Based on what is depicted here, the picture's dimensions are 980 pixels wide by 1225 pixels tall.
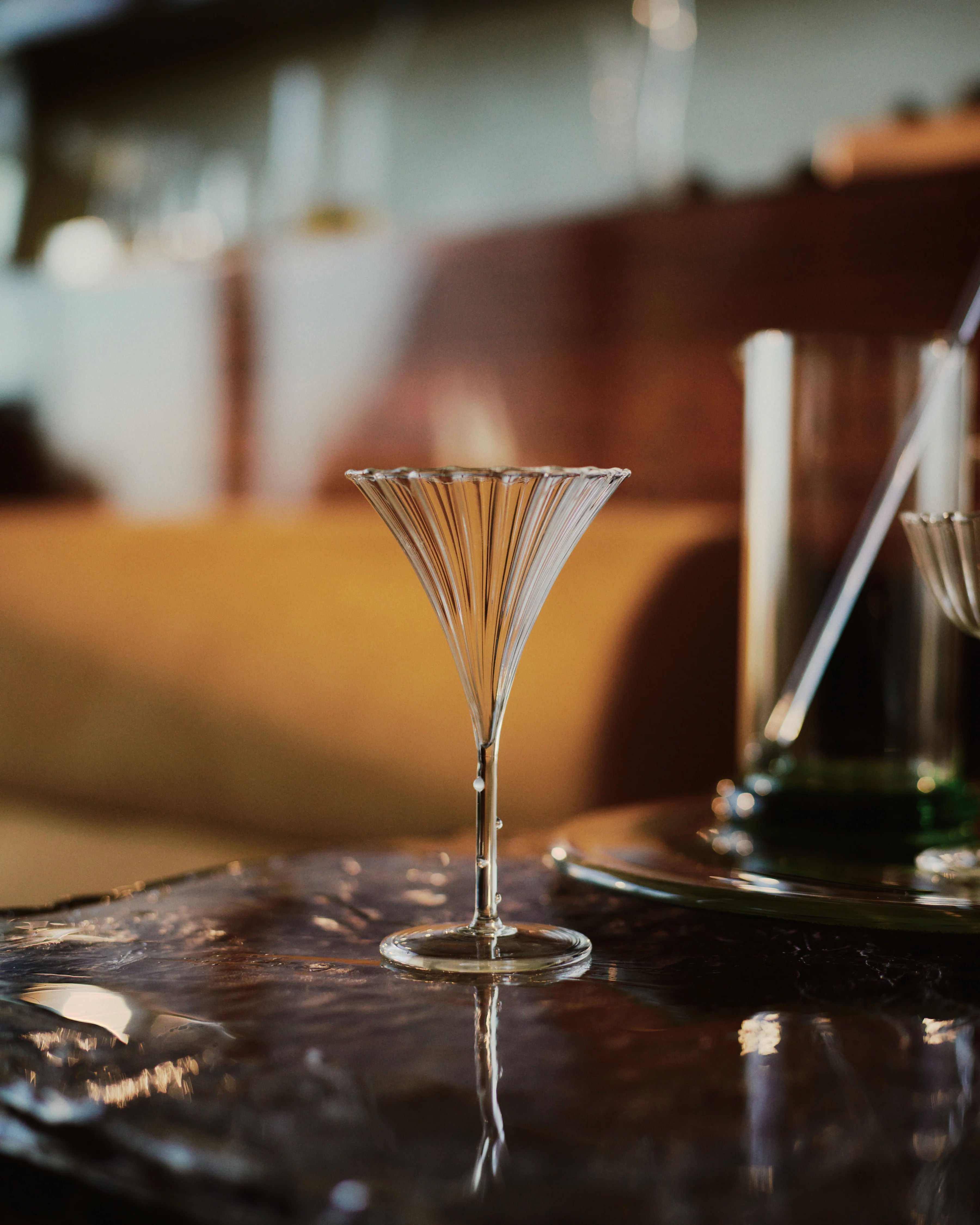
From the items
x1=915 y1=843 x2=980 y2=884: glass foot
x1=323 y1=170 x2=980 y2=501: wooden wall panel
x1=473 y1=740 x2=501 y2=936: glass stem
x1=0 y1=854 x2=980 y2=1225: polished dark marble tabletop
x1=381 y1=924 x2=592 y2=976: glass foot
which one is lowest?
x1=0 y1=854 x2=980 y2=1225: polished dark marble tabletop

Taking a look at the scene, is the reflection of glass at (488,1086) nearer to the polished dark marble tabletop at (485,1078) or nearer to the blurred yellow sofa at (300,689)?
Result: the polished dark marble tabletop at (485,1078)

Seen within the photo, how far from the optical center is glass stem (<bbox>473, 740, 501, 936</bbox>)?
16.9 inches

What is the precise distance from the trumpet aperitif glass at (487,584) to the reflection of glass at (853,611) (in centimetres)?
20

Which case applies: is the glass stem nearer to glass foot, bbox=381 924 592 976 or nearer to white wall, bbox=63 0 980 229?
glass foot, bbox=381 924 592 976

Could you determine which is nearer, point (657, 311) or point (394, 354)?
point (657, 311)

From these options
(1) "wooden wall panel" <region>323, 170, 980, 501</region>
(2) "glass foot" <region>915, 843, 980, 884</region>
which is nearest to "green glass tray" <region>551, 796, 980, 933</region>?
(2) "glass foot" <region>915, 843, 980, 884</region>

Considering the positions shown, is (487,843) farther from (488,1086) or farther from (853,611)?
(853,611)

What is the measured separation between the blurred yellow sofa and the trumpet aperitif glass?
46cm

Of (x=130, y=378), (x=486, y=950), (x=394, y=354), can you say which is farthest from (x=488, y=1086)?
(x=130, y=378)

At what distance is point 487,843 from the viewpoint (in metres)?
0.43

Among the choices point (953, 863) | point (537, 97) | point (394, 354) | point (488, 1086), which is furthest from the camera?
point (537, 97)

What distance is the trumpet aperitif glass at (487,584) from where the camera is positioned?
41 centimetres

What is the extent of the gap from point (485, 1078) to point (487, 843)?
0.12 metres

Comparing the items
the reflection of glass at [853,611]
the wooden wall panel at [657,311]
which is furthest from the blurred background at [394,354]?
the reflection of glass at [853,611]
